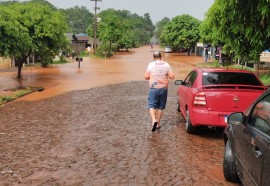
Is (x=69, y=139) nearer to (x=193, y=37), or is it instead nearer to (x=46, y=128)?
(x=46, y=128)

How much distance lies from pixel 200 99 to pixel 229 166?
2.56 m

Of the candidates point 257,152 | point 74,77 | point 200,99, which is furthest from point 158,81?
point 74,77

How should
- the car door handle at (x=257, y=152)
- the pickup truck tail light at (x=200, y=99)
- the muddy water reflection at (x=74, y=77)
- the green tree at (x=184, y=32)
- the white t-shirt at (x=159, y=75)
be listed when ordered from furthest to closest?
the green tree at (x=184, y=32), the muddy water reflection at (x=74, y=77), the white t-shirt at (x=159, y=75), the pickup truck tail light at (x=200, y=99), the car door handle at (x=257, y=152)

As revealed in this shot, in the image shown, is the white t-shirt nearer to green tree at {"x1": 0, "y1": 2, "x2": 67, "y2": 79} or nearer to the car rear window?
the car rear window

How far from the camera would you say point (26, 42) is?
657 inches

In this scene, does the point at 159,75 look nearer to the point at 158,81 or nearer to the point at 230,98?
the point at 158,81

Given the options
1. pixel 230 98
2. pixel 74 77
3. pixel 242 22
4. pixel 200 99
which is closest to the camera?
pixel 230 98

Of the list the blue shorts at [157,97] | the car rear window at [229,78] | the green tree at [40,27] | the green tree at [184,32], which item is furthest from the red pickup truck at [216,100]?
the green tree at [184,32]

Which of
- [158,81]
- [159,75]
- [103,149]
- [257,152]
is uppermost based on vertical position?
[159,75]

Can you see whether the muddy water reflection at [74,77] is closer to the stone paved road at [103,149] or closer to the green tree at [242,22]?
the stone paved road at [103,149]

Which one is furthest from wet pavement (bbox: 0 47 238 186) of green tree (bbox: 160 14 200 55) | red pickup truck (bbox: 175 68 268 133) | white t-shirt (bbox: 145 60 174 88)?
green tree (bbox: 160 14 200 55)

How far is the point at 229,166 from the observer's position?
4938 millimetres

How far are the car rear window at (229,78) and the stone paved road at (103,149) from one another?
1.21m

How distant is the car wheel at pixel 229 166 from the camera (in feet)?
16.0
